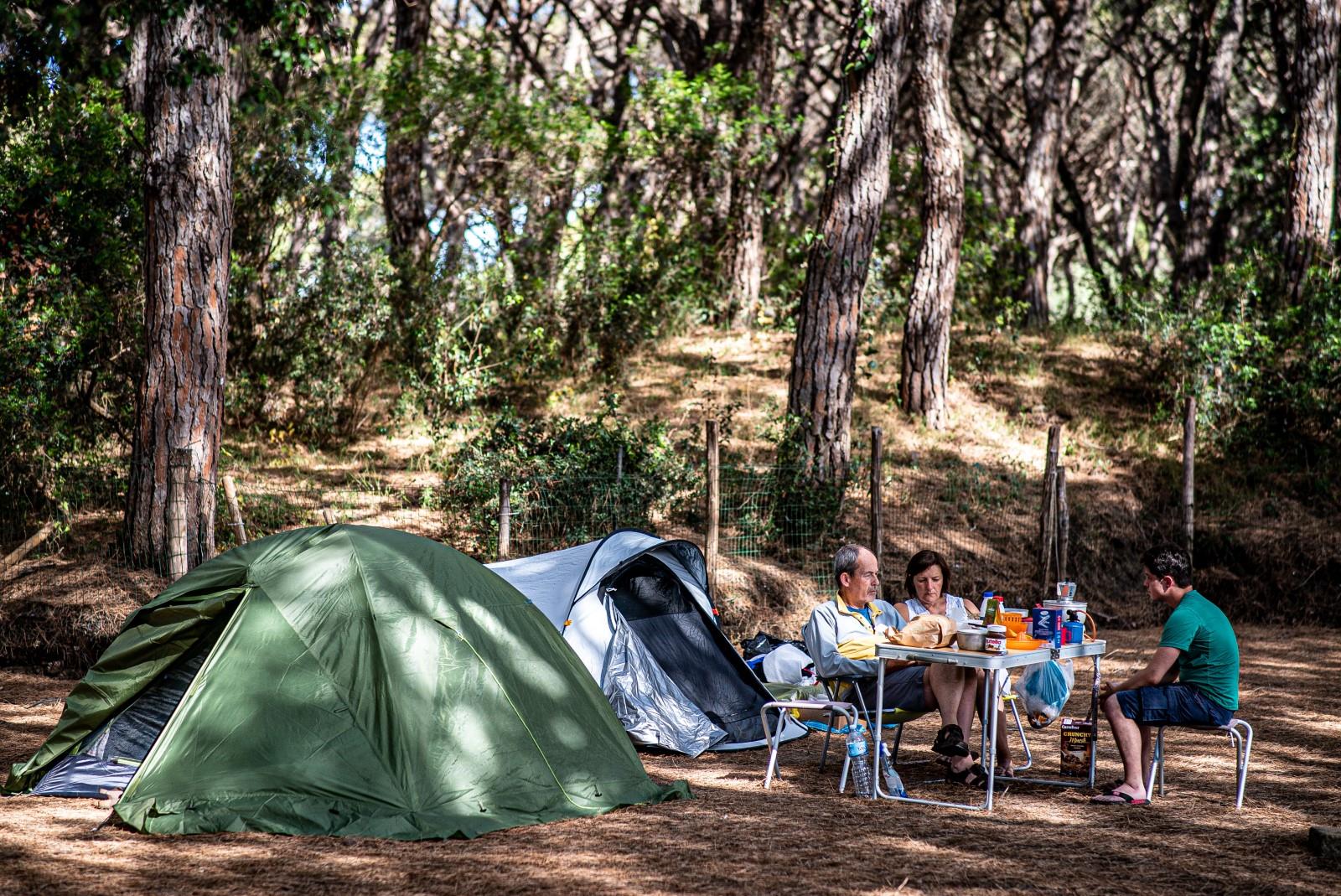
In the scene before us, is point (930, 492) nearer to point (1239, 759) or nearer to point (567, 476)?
point (567, 476)

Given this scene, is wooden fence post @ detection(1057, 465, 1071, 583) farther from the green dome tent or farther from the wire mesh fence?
the green dome tent

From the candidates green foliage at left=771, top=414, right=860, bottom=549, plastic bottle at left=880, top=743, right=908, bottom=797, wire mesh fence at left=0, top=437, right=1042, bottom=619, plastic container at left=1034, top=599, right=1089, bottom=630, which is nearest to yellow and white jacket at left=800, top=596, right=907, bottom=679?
plastic bottle at left=880, top=743, right=908, bottom=797

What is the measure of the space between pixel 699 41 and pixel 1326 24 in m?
9.05

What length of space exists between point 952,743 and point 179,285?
7.44 metres

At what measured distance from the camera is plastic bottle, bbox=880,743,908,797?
6.07m

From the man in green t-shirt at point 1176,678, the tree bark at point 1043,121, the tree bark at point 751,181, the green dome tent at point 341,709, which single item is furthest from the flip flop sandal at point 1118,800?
the tree bark at point 1043,121

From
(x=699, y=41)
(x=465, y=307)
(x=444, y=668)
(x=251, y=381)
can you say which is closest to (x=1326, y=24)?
(x=699, y=41)

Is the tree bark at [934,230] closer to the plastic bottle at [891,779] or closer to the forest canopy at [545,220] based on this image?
the forest canopy at [545,220]

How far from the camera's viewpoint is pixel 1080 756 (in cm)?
624

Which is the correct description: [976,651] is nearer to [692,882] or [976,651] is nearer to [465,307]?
[692,882]

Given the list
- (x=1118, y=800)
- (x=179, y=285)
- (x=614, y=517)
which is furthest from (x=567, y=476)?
(x=1118, y=800)

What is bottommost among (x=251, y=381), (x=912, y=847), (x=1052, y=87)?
(x=912, y=847)

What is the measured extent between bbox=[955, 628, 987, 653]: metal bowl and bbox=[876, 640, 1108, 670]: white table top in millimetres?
26

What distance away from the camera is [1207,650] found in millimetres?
5719
